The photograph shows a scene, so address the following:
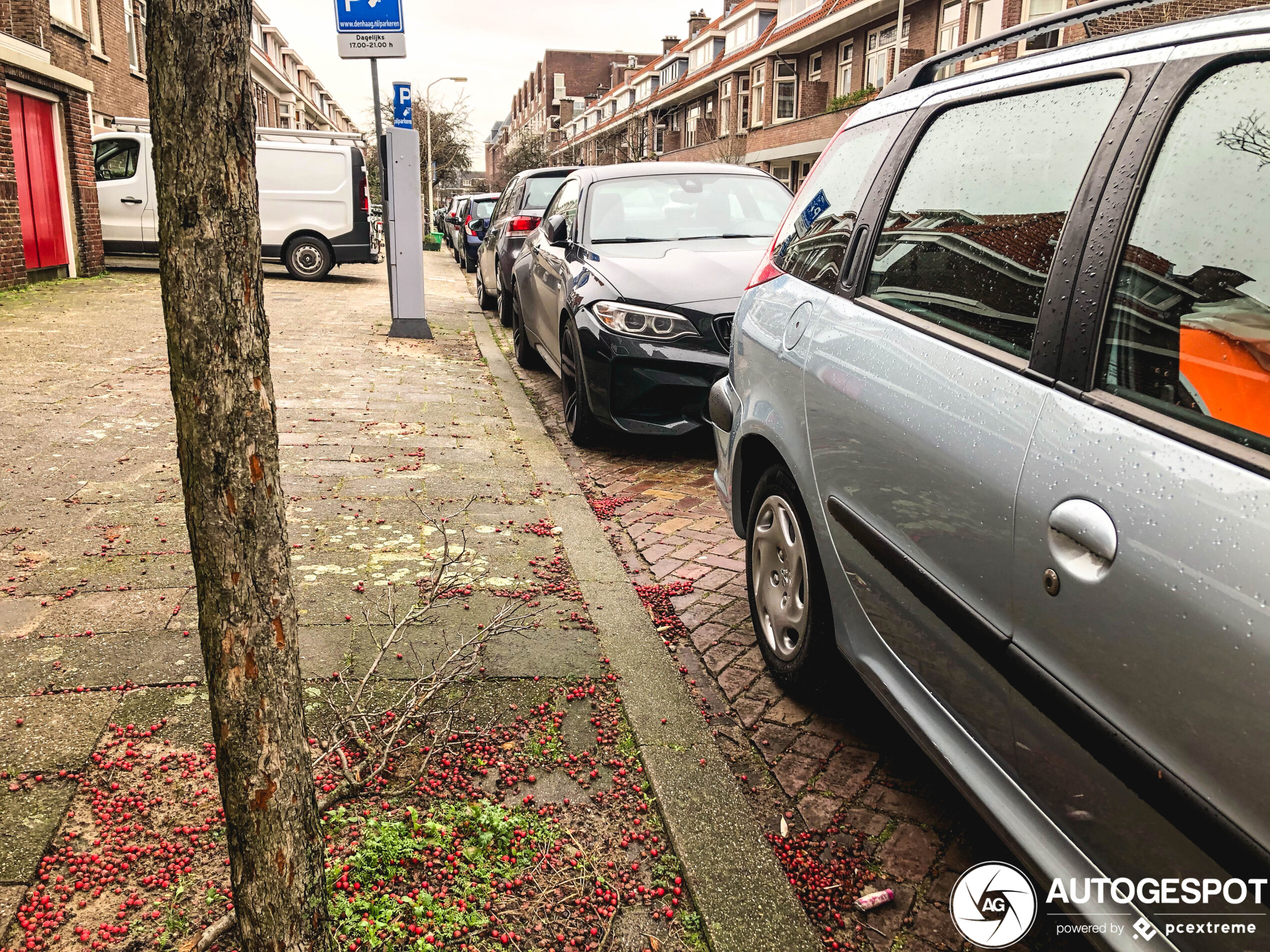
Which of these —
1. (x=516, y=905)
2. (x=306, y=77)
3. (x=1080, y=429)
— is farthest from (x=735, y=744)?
(x=306, y=77)

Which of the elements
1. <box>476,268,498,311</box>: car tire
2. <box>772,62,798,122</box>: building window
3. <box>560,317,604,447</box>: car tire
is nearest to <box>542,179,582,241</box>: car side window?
<box>560,317,604,447</box>: car tire

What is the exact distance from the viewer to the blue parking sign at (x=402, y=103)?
1831 centimetres

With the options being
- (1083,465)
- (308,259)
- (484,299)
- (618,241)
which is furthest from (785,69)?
(1083,465)

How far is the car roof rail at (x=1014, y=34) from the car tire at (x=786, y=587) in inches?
48.0

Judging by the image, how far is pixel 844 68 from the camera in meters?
33.1

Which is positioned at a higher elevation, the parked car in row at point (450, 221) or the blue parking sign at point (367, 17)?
the blue parking sign at point (367, 17)

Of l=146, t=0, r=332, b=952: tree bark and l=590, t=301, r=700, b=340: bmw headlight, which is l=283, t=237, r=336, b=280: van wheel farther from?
l=146, t=0, r=332, b=952: tree bark

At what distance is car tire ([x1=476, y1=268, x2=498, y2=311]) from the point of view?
14.6m

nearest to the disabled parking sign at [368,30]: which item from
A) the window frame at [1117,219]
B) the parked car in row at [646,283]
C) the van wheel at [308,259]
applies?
the parked car in row at [646,283]

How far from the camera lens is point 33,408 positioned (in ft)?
21.8

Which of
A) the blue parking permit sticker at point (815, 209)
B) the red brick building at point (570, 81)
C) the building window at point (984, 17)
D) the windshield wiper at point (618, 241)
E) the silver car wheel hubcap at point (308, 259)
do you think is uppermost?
the red brick building at point (570, 81)

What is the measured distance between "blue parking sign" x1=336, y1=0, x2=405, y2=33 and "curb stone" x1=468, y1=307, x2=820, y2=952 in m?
8.93

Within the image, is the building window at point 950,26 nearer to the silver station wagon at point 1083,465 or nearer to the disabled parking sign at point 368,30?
the disabled parking sign at point 368,30

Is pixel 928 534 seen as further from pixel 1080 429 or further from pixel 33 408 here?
pixel 33 408
